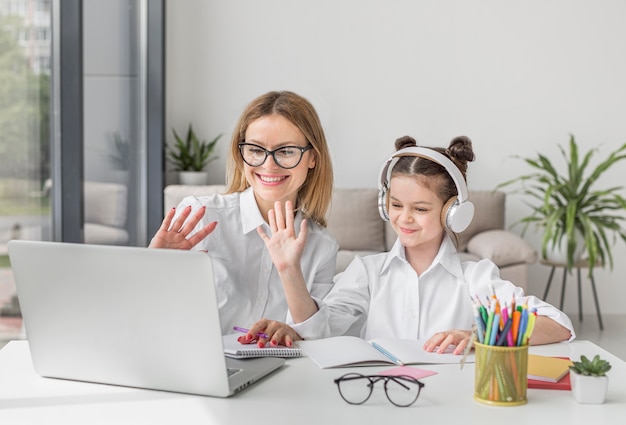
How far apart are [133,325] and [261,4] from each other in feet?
15.0

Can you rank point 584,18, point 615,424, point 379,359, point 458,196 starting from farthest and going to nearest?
point 584,18 → point 458,196 → point 379,359 → point 615,424

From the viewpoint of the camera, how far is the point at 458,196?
1.93m

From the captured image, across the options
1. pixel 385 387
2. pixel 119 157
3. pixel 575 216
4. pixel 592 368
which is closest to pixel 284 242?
pixel 385 387

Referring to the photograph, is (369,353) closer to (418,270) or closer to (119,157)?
(418,270)

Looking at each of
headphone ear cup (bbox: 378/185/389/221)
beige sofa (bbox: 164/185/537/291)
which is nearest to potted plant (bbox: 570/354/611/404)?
headphone ear cup (bbox: 378/185/389/221)

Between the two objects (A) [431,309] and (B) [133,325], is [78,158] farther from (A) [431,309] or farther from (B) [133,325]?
(B) [133,325]

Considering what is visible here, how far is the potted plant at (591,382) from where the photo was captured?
1.41 meters

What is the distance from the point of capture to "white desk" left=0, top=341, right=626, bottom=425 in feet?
4.33

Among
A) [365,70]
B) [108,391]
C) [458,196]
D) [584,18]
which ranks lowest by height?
[108,391]

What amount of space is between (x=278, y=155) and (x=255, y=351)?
65 centimetres

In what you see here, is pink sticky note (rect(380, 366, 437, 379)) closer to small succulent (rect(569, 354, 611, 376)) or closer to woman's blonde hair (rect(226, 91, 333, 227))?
small succulent (rect(569, 354, 611, 376))

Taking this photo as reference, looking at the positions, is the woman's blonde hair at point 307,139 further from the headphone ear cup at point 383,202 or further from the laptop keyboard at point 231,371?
the laptop keyboard at point 231,371

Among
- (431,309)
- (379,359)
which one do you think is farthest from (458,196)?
(379,359)

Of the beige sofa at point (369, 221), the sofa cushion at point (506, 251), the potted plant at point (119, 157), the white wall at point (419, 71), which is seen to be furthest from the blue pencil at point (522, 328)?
the white wall at point (419, 71)
